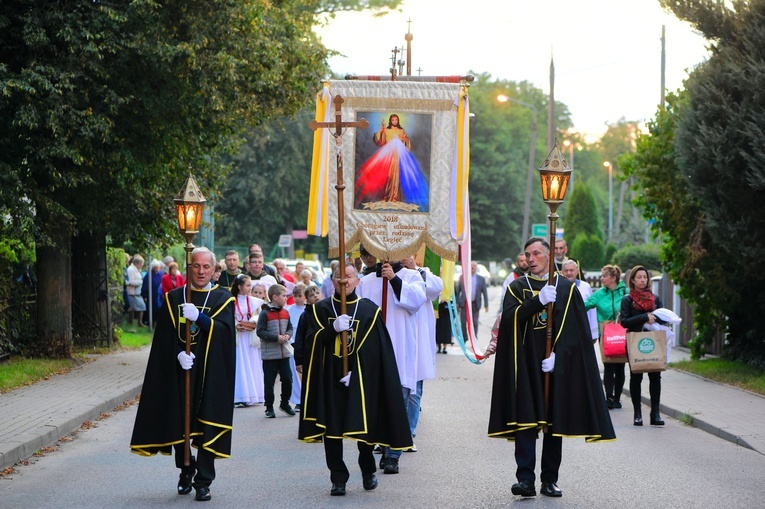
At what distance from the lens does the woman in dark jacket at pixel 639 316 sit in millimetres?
13242

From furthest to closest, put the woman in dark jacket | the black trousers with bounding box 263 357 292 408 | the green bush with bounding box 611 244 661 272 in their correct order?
the green bush with bounding box 611 244 661 272 → the black trousers with bounding box 263 357 292 408 → the woman in dark jacket

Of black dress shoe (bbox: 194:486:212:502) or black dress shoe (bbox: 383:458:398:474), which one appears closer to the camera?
black dress shoe (bbox: 194:486:212:502)

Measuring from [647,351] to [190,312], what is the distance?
6.47 metres

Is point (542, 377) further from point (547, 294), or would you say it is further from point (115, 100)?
point (115, 100)

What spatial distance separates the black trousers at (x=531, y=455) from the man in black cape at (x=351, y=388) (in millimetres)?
837

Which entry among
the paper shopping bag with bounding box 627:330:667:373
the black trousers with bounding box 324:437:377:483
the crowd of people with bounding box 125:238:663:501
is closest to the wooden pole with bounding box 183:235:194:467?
the crowd of people with bounding box 125:238:663:501

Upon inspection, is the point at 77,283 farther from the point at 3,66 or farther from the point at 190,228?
the point at 190,228

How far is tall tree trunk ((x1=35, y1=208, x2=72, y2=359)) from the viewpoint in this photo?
1934 cm

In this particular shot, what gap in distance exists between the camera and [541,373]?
851cm


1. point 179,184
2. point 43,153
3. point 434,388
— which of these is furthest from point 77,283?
point 434,388

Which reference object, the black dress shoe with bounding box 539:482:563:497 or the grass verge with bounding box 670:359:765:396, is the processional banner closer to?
the black dress shoe with bounding box 539:482:563:497

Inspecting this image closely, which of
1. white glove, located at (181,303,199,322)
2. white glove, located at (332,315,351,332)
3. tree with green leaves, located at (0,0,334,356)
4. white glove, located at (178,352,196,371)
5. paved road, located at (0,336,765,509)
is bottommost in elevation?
paved road, located at (0,336,765,509)

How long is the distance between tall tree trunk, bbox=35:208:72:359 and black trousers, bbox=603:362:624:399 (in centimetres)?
907

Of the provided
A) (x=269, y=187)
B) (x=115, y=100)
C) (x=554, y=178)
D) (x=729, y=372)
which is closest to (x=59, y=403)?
(x=115, y=100)
